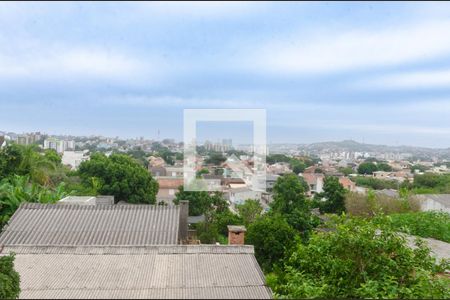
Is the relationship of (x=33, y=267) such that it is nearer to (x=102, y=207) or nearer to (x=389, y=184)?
(x=102, y=207)

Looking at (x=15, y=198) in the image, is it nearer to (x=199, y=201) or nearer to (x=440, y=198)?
(x=199, y=201)

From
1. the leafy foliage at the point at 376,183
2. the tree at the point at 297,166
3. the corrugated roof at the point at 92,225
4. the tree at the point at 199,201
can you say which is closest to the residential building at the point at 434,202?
the tree at the point at 199,201

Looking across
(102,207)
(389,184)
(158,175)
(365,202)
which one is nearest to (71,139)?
(158,175)

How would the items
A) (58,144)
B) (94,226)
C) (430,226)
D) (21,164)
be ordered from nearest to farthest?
(94,226) → (430,226) → (21,164) → (58,144)

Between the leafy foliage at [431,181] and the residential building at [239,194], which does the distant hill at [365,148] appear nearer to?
the leafy foliage at [431,181]

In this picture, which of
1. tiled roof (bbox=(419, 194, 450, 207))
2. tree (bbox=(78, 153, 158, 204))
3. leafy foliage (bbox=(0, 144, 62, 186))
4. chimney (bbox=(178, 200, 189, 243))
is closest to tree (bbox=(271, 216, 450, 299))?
chimney (bbox=(178, 200, 189, 243))

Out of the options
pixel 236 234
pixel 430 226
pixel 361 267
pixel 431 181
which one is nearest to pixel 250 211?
pixel 430 226
